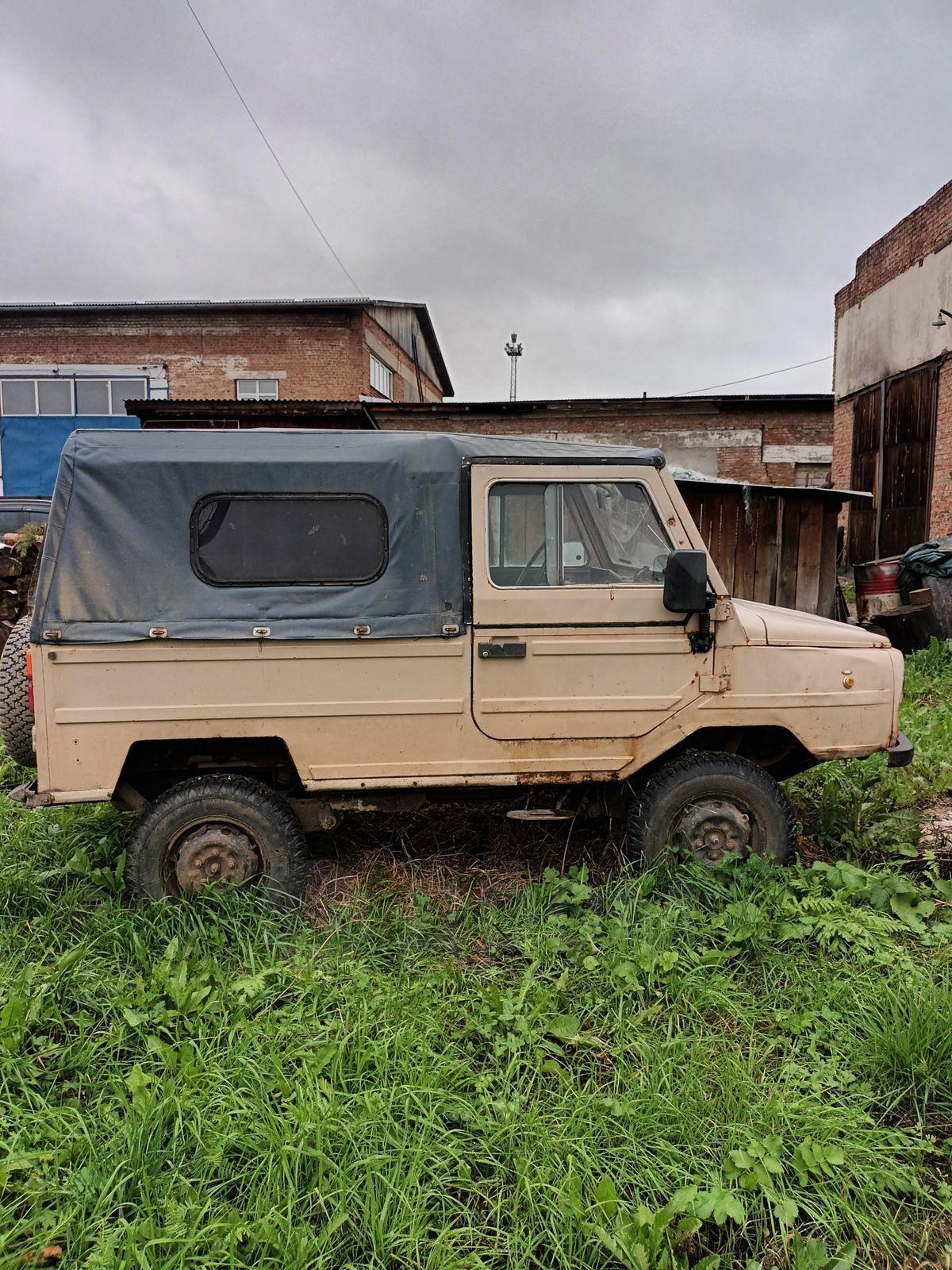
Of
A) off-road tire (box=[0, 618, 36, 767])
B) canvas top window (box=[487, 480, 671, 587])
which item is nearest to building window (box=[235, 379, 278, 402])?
off-road tire (box=[0, 618, 36, 767])

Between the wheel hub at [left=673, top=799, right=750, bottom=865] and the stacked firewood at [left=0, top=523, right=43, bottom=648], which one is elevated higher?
the stacked firewood at [left=0, top=523, right=43, bottom=648]

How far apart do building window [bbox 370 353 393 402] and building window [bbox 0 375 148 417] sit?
20.6ft

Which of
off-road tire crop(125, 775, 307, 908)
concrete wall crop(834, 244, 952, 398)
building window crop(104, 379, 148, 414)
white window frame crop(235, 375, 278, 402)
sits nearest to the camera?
off-road tire crop(125, 775, 307, 908)

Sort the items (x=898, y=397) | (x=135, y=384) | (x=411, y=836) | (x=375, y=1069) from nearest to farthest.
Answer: (x=375, y=1069) < (x=411, y=836) < (x=898, y=397) < (x=135, y=384)

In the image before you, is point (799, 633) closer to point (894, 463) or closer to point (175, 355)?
point (894, 463)

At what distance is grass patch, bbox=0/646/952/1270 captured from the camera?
2.17 meters

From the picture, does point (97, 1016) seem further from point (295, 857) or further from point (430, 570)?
point (430, 570)

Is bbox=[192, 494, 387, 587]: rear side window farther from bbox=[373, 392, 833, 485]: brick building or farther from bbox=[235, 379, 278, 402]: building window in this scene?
bbox=[235, 379, 278, 402]: building window

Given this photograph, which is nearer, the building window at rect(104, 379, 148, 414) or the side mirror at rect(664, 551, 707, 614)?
the side mirror at rect(664, 551, 707, 614)

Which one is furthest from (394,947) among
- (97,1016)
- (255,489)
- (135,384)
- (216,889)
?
(135,384)

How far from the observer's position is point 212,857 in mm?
3625

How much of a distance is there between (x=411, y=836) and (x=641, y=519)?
2.30 metres

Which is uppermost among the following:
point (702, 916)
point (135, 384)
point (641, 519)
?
point (135, 384)

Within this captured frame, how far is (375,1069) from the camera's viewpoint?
268 centimetres
